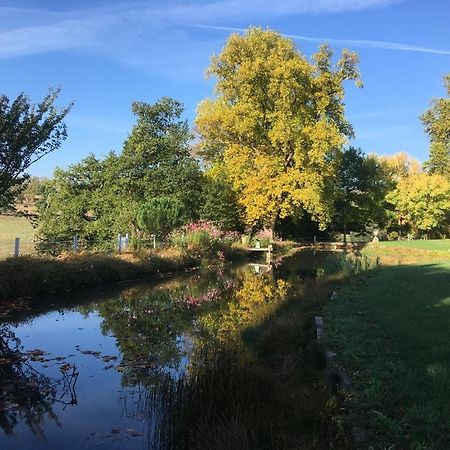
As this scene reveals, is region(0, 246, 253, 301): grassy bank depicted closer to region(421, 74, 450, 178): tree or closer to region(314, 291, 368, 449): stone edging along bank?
region(314, 291, 368, 449): stone edging along bank

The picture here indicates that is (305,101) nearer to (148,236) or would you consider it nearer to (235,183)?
(235,183)

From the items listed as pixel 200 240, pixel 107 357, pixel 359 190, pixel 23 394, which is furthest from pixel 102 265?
pixel 359 190

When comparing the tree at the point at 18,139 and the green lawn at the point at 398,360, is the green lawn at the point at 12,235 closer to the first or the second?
the tree at the point at 18,139

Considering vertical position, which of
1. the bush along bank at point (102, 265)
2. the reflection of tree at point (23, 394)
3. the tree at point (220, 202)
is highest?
the tree at point (220, 202)

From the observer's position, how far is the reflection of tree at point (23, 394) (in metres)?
5.94

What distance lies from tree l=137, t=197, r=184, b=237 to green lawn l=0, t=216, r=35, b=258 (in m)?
6.15

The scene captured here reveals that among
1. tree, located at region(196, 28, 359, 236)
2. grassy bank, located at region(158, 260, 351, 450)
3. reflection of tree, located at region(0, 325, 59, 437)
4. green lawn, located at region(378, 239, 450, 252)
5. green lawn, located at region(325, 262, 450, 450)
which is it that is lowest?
reflection of tree, located at region(0, 325, 59, 437)

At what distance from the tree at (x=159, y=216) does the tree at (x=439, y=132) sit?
38.1 metres

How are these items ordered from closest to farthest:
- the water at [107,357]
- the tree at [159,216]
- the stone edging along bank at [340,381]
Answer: the stone edging along bank at [340,381] → the water at [107,357] → the tree at [159,216]

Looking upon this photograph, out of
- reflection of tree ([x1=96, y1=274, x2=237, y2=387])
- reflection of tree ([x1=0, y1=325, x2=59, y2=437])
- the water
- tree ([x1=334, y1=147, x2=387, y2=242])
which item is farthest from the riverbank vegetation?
tree ([x1=334, y1=147, x2=387, y2=242])

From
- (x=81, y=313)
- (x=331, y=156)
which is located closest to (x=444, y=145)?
(x=331, y=156)

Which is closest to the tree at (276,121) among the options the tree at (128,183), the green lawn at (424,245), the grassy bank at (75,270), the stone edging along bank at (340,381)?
the tree at (128,183)

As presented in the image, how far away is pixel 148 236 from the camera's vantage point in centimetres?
2769

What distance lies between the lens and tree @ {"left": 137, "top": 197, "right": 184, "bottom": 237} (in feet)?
88.9
